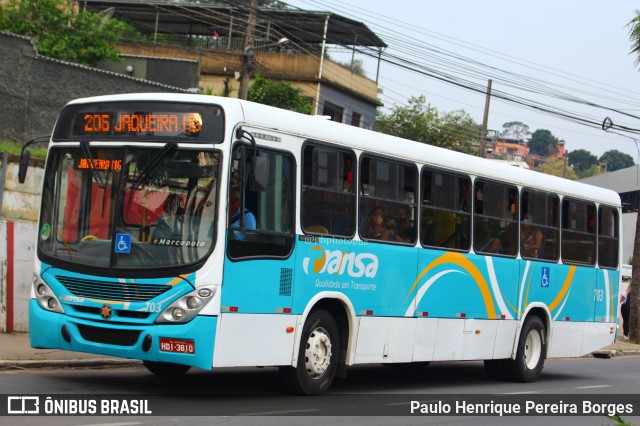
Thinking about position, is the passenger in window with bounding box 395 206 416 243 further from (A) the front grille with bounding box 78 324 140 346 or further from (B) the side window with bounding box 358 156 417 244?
(A) the front grille with bounding box 78 324 140 346

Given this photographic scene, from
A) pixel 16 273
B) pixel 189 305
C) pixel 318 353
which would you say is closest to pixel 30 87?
pixel 16 273

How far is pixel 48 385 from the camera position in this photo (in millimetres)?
11391

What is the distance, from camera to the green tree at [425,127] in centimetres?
5478

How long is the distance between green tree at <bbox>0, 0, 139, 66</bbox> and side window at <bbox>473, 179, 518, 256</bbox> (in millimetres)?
24146

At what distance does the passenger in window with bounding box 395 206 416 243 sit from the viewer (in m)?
13.6

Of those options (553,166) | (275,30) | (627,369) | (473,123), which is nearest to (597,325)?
(627,369)

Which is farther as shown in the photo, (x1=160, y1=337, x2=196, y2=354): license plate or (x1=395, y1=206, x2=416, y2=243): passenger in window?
(x1=395, y1=206, x2=416, y2=243): passenger in window

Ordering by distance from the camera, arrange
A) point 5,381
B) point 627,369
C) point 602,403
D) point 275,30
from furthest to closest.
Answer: point 275,30 < point 627,369 < point 602,403 < point 5,381

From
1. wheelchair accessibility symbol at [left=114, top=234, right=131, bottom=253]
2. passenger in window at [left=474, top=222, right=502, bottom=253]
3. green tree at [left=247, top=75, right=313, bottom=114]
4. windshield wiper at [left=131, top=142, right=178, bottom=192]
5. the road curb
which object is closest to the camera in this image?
wheelchair accessibility symbol at [left=114, top=234, right=131, bottom=253]

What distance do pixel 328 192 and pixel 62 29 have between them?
2870cm

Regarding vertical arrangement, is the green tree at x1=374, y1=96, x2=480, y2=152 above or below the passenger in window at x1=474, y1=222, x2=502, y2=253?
above

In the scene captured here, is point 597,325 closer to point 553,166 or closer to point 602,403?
point 602,403

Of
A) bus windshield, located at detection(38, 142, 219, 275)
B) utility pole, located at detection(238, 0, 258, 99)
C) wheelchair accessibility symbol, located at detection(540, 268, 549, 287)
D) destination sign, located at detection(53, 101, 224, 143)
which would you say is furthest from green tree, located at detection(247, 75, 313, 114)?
bus windshield, located at detection(38, 142, 219, 275)

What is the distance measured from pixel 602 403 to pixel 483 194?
11.3 ft
